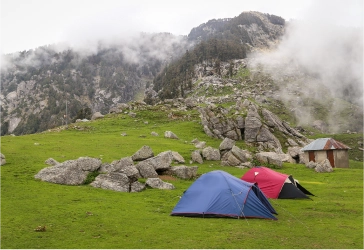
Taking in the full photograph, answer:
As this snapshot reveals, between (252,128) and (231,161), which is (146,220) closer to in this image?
(231,161)

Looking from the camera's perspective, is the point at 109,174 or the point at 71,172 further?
the point at 71,172

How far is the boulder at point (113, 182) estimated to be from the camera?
28.5 m

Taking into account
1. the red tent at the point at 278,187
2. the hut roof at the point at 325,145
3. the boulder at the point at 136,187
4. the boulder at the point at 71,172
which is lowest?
the hut roof at the point at 325,145

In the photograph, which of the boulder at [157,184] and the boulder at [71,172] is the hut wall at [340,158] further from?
the boulder at [71,172]

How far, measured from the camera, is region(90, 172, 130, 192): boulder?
1123 inches

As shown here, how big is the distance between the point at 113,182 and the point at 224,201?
38.3 feet

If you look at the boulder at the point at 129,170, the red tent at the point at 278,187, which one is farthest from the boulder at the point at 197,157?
the boulder at the point at 129,170

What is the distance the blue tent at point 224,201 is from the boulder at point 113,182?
774cm

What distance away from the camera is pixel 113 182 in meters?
29.0

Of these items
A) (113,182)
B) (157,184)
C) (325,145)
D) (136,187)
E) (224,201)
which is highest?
(224,201)

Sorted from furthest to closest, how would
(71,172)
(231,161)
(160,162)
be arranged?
(231,161) → (160,162) → (71,172)

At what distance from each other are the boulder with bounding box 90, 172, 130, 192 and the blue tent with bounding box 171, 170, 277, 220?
25.4 ft

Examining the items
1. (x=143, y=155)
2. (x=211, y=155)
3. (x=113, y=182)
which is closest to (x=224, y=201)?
(x=113, y=182)

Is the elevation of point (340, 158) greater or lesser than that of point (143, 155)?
lesser
